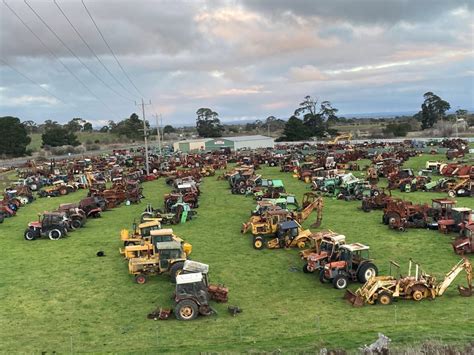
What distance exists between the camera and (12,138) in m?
105

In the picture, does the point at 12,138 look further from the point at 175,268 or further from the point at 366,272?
the point at 366,272

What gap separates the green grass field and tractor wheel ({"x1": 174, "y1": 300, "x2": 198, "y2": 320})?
0.24m

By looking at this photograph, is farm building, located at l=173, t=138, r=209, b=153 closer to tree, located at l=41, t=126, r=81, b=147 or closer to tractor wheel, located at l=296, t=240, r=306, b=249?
tree, located at l=41, t=126, r=81, b=147

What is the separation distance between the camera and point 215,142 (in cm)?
10500

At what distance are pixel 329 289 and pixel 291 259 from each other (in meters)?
4.12

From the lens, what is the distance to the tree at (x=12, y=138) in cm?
10450

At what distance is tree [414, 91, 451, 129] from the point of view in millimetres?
141375

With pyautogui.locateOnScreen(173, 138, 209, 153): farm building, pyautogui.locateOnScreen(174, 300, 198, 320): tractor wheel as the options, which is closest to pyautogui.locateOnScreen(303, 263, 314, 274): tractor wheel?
pyautogui.locateOnScreen(174, 300, 198, 320): tractor wheel

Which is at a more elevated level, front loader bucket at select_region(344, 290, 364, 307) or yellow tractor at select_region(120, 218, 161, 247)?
yellow tractor at select_region(120, 218, 161, 247)

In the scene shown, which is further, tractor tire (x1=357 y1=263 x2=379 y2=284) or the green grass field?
tractor tire (x1=357 y1=263 x2=379 y2=284)

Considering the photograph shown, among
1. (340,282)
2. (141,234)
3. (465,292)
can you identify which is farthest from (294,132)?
(465,292)

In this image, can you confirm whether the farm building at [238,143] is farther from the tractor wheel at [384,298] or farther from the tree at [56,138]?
the tractor wheel at [384,298]

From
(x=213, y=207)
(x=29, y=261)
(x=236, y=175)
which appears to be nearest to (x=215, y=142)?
(x=236, y=175)

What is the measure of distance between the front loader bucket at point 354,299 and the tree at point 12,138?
10280 cm
